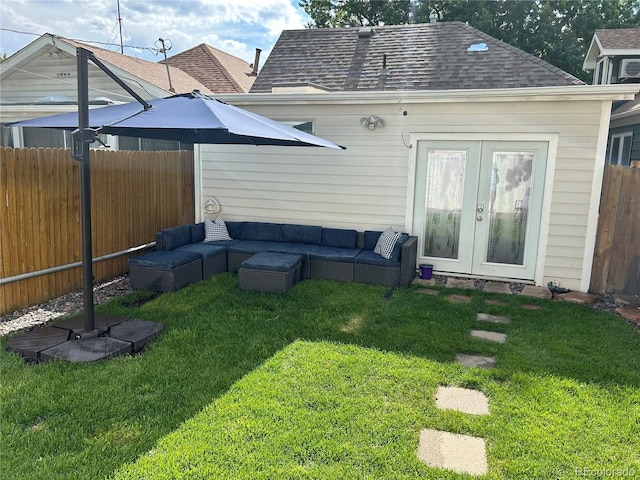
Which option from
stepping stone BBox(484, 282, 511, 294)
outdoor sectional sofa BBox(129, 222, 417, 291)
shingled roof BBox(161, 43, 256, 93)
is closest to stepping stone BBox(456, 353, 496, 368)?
outdoor sectional sofa BBox(129, 222, 417, 291)

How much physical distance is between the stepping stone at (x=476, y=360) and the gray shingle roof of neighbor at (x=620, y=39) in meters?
10.2

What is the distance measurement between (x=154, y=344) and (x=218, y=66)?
1252cm

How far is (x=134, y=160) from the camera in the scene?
6.39m

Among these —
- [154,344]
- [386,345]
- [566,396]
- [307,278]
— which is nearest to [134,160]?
[307,278]

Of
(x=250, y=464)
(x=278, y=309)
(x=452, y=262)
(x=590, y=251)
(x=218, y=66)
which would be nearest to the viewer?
(x=250, y=464)

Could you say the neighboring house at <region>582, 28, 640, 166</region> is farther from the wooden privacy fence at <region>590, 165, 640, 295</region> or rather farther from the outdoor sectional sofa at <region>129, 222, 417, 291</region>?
the outdoor sectional sofa at <region>129, 222, 417, 291</region>

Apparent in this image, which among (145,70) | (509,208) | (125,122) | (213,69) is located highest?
(213,69)

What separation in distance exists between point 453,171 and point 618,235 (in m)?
2.28

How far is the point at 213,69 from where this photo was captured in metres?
14.4

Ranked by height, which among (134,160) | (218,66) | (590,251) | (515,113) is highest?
(218,66)

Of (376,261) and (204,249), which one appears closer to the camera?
(376,261)

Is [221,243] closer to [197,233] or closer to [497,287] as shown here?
[197,233]

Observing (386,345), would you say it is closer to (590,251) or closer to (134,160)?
(590,251)

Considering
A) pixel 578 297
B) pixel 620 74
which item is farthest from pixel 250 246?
pixel 620 74
